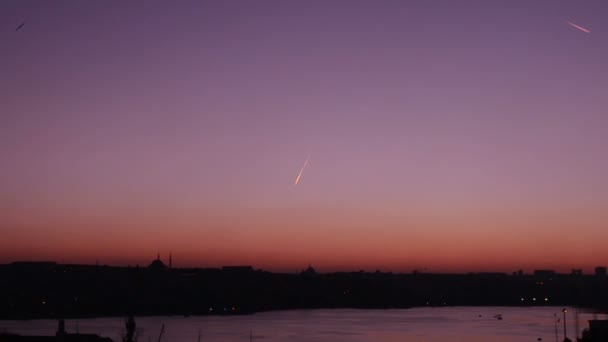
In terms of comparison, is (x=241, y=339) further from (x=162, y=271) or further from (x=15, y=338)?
(x=162, y=271)

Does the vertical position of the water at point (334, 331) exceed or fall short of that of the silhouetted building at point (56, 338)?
it falls short

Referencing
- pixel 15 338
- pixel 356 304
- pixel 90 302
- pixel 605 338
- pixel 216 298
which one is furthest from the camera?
pixel 356 304

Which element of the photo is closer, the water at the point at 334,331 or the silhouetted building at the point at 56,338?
the silhouetted building at the point at 56,338

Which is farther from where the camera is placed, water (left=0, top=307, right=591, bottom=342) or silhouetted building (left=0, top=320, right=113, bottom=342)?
water (left=0, top=307, right=591, bottom=342)

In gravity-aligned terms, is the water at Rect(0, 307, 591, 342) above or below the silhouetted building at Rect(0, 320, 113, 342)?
below

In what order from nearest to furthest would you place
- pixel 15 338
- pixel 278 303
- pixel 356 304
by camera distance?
pixel 15 338 < pixel 278 303 < pixel 356 304

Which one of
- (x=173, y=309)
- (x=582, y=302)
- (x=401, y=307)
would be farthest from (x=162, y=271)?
(x=582, y=302)

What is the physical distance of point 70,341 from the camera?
18891 mm

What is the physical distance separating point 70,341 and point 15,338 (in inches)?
50.9

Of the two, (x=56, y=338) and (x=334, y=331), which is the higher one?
(x=56, y=338)

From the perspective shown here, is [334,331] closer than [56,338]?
No

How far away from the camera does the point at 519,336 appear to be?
5572cm

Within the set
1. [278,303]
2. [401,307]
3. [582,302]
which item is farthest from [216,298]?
[582,302]

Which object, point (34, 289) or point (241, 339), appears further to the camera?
point (34, 289)
